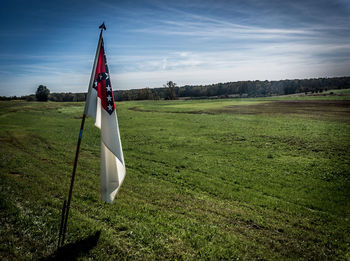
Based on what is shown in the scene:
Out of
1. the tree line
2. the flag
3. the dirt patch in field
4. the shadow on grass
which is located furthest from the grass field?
the tree line

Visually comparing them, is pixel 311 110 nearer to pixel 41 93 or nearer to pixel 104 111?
pixel 104 111

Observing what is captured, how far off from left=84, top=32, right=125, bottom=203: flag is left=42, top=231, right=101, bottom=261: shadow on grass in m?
1.20

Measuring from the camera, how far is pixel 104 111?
5.91 m

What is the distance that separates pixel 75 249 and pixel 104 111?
3751 mm

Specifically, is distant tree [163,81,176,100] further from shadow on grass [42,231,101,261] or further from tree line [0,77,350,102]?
shadow on grass [42,231,101,261]

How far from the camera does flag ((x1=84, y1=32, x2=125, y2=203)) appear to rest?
5.67m

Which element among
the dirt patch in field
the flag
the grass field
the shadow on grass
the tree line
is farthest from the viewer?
the tree line

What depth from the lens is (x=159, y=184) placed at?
35.2 ft

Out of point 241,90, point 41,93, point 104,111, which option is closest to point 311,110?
point 104,111

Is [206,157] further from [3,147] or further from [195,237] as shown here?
[3,147]

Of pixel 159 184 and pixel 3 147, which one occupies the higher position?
pixel 3 147

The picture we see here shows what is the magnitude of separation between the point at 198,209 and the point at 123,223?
289 centimetres

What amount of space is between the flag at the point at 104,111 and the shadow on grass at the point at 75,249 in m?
1.20

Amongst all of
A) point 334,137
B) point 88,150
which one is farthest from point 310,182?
point 88,150
